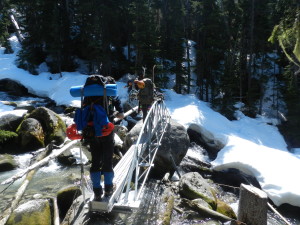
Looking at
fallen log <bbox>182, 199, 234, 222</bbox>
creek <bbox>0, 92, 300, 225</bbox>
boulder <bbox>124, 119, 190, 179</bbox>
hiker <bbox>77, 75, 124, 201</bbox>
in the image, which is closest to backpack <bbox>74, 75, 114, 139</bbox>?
hiker <bbox>77, 75, 124, 201</bbox>

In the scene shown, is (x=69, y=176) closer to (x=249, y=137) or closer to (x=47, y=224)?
(x=47, y=224)

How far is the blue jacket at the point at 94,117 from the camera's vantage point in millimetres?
4633

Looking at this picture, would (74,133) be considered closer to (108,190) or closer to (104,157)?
(104,157)

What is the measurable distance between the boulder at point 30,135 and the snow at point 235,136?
19.0 ft

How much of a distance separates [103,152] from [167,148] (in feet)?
19.5

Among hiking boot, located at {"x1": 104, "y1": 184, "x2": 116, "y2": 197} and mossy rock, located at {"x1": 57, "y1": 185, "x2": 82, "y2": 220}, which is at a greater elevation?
hiking boot, located at {"x1": 104, "y1": 184, "x2": 116, "y2": 197}

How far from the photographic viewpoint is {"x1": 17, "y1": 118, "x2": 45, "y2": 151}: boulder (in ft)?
43.4

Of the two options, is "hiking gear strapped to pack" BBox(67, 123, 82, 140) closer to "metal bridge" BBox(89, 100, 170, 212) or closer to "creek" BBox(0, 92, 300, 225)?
"metal bridge" BBox(89, 100, 170, 212)

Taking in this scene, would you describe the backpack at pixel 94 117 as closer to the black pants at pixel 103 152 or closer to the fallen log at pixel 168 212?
the black pants at pixel 103 152

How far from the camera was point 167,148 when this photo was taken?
424 inches

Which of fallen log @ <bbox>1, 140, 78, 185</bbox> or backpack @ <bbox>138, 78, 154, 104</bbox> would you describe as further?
backpack @ <bbox>138, 78, 154, 104</bbox>

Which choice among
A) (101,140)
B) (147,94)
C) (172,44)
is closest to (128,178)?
(101,140)

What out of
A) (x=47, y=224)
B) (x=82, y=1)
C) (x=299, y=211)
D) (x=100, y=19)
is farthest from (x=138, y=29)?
(x=47, y=224)

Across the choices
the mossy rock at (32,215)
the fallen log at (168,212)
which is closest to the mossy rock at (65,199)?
the mossy rock at (32,215)
